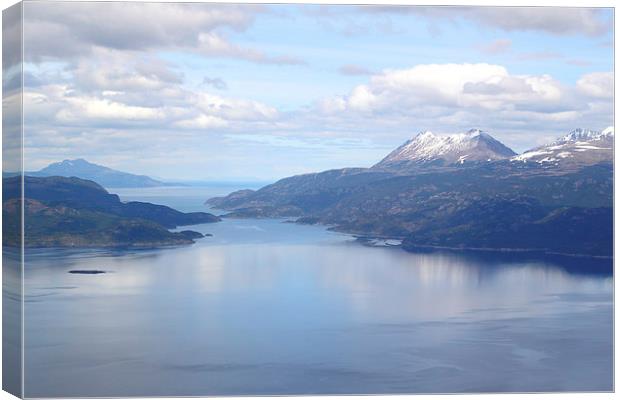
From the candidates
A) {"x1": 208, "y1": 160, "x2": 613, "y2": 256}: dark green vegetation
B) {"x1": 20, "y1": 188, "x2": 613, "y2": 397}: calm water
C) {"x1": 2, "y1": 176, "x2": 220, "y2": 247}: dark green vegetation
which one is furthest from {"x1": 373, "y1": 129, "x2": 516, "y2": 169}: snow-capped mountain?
{"x1": 2, "y1": 176, "x2": 220, "y2": 247}: dark green vegetation

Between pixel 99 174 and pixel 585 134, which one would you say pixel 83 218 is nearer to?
pixel 99 174

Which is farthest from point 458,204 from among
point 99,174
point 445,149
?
point 99,174

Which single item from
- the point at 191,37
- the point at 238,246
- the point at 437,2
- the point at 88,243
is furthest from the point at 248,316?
the point at 437,2

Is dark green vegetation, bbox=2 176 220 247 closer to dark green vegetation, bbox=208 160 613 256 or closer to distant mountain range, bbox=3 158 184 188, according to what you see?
distant mountain range, bbox=3 158 184 188

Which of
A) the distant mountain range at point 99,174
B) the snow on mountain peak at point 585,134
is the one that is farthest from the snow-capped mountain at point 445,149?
the distant mountain range at point 99,174

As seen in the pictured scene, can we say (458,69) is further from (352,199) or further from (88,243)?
(88,243)

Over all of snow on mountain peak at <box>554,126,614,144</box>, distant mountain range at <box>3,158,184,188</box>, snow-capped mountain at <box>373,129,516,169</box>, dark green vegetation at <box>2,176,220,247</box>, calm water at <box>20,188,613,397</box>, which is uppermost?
snow on mountain peak at <box>554,126,614,144</box>
